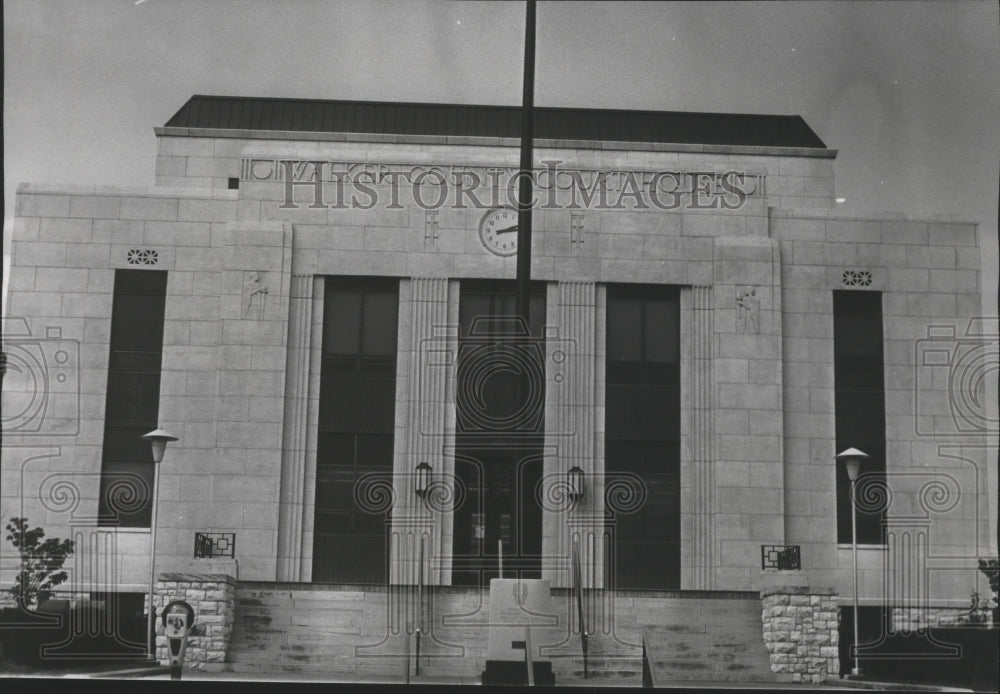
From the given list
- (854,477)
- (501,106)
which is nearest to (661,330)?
(854,477)

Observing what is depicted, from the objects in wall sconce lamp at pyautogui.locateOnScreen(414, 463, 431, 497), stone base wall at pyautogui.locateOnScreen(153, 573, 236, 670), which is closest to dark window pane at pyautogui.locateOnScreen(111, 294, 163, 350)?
stone base wall at pyautogui.locateOnScreen(153, 573, 236, 670)

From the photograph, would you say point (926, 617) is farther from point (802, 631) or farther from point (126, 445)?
point (126, 445)

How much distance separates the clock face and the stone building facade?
0.08 feet

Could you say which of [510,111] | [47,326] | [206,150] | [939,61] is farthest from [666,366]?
[47,326]

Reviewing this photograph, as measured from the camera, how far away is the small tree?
718 cm

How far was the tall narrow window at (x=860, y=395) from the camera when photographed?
294 inches

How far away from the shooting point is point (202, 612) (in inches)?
280

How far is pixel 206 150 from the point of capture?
25.5 ft

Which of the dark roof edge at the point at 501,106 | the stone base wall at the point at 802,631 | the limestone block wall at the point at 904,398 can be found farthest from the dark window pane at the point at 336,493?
the limestone block wall at the point at 904,398

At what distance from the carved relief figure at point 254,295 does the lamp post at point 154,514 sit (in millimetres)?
918

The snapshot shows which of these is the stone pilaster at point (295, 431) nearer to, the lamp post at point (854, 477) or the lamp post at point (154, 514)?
the lamp post at point (154, 514)

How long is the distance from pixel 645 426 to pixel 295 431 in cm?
224

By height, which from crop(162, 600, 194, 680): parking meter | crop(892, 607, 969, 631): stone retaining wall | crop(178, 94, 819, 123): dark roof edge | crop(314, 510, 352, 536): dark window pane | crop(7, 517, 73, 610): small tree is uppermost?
crop(178, 94, 819, 123): dark roof edge

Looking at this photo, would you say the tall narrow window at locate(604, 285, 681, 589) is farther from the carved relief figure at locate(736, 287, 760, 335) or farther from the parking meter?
the parking meter
